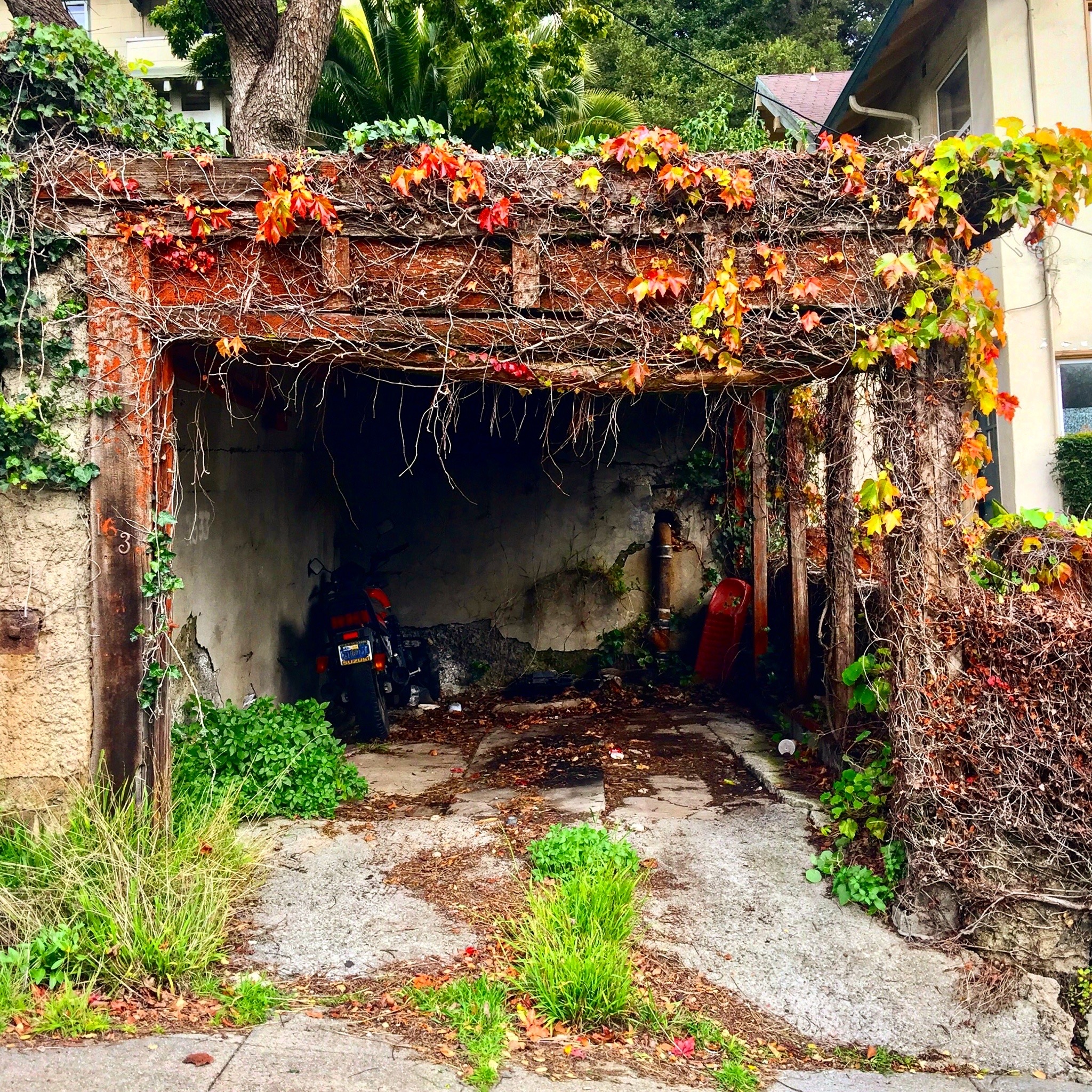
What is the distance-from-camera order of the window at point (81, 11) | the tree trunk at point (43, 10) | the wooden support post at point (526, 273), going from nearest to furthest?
the wooden support post at point (526, 273) → the tree trunk at point (43, 10) → the window at point (81, 11)

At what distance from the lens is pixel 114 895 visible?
148 inches

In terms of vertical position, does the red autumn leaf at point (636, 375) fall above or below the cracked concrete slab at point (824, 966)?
above

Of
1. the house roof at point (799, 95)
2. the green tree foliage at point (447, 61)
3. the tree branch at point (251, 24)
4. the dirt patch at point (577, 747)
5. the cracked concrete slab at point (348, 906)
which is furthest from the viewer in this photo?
the house roof at point (799, 95)

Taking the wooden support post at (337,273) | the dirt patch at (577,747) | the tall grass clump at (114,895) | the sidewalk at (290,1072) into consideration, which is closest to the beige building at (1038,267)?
the dirt patch at (577,747)

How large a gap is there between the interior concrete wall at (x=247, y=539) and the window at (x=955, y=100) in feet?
25.4

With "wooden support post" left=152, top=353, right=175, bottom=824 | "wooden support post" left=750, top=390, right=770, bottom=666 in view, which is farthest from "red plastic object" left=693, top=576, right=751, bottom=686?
A: "wooden support post" left=152, top=353, right=175, bottom=824

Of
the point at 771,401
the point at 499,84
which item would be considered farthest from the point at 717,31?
the point at 771,401

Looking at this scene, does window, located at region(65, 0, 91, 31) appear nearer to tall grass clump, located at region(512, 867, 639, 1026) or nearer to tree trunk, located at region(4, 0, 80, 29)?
tree trunk, located at region(4, 0, 80, 29)

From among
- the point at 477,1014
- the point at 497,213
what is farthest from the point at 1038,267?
the point at 477,1014

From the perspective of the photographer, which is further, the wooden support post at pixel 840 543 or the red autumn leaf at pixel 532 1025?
the wooden support post at pixel 840 543

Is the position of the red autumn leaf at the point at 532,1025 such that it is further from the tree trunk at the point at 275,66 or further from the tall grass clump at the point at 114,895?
the tree trunk at the point at 275,66

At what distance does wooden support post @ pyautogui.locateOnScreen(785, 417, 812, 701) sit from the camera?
22.0 ft

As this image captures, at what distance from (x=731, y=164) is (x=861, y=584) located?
2.28 metres

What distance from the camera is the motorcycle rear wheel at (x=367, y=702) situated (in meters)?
7.18
